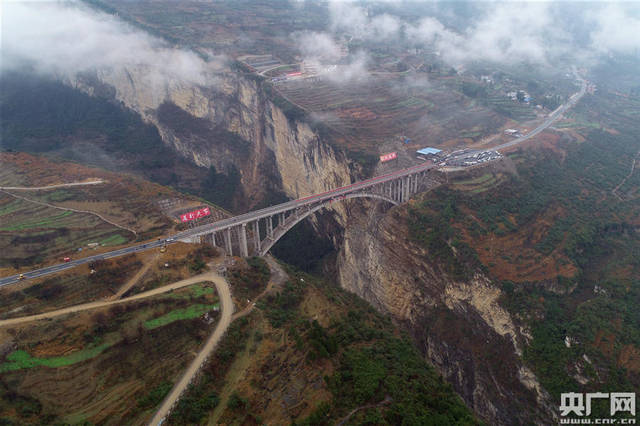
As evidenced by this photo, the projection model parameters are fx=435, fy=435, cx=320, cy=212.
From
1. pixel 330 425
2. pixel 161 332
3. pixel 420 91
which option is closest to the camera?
pixel 330 425

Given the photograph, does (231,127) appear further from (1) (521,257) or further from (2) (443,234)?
(1) (521,257)

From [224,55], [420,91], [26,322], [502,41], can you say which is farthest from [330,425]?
[502,41]

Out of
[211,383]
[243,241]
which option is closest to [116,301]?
[211,383]

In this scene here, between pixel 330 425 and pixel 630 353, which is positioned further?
pixel 630 353

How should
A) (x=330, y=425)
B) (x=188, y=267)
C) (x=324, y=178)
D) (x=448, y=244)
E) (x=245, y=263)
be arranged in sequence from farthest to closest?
(x=324, y=178) < (x=448, y=244) < (x=245, y=263) < (x=188, y=267) < (x=330, y=425)

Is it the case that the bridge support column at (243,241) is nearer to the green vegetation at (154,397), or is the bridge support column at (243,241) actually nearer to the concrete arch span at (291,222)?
the concrete arch span at (291,222)

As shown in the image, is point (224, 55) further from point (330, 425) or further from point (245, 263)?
point (330, 425)
